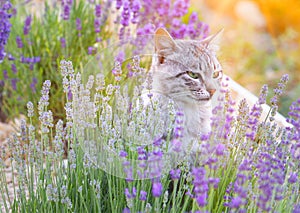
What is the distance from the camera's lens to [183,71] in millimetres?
2334

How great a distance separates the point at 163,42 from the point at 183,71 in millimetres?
169

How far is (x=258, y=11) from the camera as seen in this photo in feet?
27.1

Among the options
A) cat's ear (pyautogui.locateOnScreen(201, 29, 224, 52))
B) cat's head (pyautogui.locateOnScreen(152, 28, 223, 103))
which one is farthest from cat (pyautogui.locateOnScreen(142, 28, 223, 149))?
cat's ear (pyautogui.locateOnScreen(201, 29, 224, 52))

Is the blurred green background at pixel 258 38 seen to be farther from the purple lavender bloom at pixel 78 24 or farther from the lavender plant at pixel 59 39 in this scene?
the purple lavender bloom at pixel 78 24

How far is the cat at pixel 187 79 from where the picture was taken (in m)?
2.31

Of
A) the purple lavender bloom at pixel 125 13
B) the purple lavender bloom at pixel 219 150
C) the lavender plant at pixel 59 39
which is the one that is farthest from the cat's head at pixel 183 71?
the lavender plant at pixel 59 39

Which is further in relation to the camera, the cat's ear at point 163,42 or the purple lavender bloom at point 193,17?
the purple lavender bloom at point 193,17

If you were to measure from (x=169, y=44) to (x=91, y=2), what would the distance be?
5.70 feet

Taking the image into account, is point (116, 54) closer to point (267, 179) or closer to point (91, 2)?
point (91, 2)

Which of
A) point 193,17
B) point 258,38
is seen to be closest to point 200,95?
point 193,17

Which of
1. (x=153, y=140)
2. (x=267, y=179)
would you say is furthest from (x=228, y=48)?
(x=267, y=179)

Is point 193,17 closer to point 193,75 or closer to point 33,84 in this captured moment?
point 33,84

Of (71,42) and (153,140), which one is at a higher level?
(71,42)

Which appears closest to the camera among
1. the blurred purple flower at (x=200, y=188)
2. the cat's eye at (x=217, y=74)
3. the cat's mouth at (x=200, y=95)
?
the blurred purple flower at (x=200, y=188)
